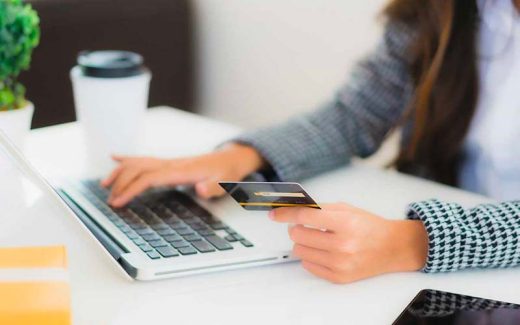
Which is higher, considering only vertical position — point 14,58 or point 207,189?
point 14,58

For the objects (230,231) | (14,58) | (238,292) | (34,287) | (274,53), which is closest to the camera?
(34,287)

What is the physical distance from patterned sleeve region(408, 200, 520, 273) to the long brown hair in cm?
35

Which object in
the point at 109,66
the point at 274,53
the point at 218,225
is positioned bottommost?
the point at 274,53

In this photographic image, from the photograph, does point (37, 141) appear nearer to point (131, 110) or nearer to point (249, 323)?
point (131, 110)

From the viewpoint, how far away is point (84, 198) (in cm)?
85

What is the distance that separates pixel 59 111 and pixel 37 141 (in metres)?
0.87

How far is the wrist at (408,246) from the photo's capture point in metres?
0.71

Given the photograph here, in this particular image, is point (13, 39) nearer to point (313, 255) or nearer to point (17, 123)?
point (17, 123)

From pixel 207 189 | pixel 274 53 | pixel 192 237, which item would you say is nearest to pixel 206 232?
pixel 192 237

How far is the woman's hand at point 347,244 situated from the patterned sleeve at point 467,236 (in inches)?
0.7

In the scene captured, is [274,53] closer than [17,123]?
No

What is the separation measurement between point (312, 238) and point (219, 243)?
3.7 inches

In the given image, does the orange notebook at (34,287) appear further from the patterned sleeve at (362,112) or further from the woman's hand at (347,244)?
the patterned sleeve at (362,112)

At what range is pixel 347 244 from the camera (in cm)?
69
